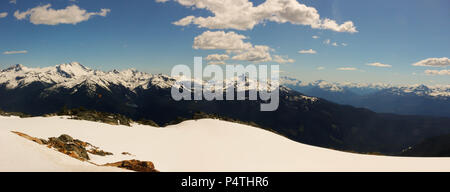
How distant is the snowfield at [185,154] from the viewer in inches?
516

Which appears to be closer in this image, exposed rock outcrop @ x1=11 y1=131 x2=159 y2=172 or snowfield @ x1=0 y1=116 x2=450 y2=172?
snowfield @ x1=0 y1=116 x2=450 y2=172

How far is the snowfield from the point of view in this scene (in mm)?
13109

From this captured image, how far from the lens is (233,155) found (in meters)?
27.7

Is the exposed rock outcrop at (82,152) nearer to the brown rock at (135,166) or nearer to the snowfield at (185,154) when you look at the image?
the brown rock at (135,166)

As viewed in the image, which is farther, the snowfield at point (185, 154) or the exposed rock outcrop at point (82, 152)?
the exposed rock outcrop at point (82, 152)

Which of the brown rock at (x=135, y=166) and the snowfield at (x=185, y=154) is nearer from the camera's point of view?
the snowfield at (x=185, y=154)

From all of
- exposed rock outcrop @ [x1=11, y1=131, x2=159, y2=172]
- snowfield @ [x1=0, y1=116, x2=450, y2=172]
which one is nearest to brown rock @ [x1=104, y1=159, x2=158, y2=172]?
exposed rock outcrop @ [x1=11, y1=131, x2=159, y2=172]

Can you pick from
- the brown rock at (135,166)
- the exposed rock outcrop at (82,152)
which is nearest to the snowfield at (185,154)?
the exposed rock outcrop at (82,152)

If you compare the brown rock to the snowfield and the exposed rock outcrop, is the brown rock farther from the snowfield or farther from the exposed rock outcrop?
the snowfield

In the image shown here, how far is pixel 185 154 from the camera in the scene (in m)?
26.9
